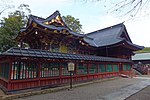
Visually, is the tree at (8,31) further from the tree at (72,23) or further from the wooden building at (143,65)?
the wooden building at (143,65)

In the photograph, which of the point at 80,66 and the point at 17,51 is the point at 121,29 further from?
the point at 17,51

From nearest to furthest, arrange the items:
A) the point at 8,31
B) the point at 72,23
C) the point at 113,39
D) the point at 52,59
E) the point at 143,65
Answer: the point at 52,59
the point at 113,39
the point at 8,31
the point at 143,65
the point at 72,23

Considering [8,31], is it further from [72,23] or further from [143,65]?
[143,65]

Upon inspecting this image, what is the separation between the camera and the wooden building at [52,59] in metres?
8.31

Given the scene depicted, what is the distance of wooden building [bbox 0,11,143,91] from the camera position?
8.31 m

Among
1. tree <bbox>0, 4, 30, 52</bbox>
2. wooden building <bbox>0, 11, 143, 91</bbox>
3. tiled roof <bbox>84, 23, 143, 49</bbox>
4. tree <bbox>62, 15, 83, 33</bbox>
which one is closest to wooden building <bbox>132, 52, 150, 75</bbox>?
tiled roof <bbox>84, 23, 143, 49</bbox>

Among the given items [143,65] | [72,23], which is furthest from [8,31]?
[143,65]

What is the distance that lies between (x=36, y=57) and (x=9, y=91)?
7.77 feet

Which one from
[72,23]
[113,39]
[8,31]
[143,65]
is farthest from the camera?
[72,23]

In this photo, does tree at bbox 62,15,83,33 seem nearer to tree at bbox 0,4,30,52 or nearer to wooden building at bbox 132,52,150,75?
tree at bbox 0,4,30,52

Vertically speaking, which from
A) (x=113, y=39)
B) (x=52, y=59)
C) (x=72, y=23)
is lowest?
(x=52, y=59)

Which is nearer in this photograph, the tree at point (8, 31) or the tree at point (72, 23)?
the tree at point (8, 31)

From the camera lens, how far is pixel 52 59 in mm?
9953

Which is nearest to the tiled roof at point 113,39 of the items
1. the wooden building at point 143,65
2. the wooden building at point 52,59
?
the wooden building at point 52,59
